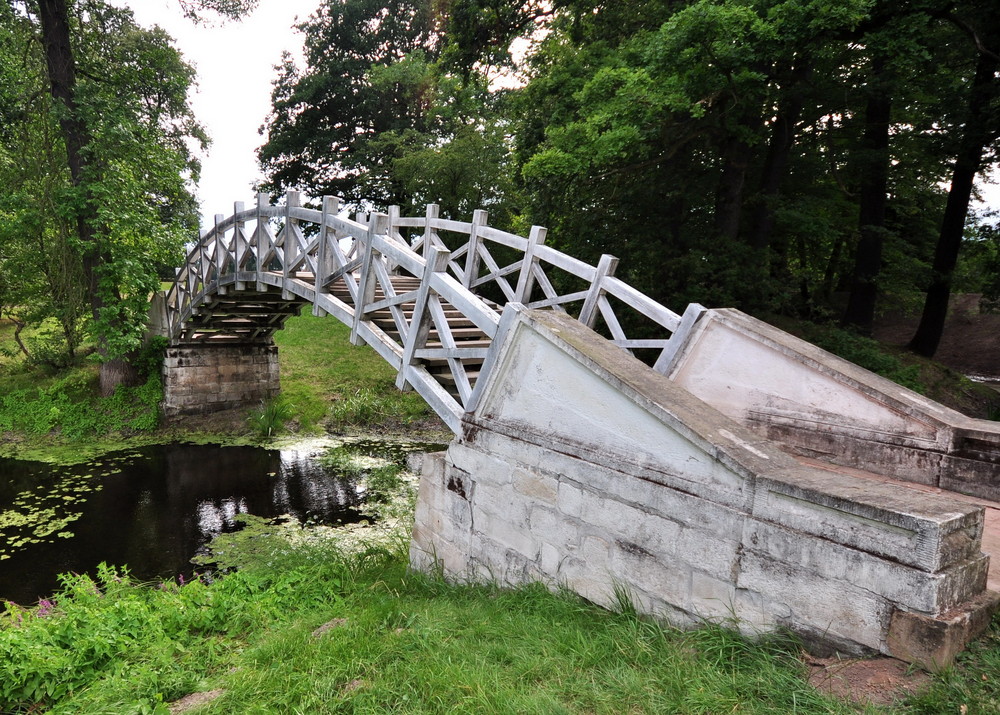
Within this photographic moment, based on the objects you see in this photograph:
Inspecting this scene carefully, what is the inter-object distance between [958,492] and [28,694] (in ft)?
21.4

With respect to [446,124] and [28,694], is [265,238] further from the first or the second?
[446,124]

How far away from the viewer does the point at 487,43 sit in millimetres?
12805

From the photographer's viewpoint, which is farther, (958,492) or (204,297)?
(204,297)

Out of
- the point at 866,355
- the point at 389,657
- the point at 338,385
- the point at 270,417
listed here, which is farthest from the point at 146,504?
the point at 866,355

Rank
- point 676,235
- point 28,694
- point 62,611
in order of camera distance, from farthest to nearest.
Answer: point 676,235
point 62,611
point 28,694

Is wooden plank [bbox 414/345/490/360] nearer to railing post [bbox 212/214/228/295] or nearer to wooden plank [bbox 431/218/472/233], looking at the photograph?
wooden plank [bbox 431/218/472/233]

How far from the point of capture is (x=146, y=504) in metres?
10.1

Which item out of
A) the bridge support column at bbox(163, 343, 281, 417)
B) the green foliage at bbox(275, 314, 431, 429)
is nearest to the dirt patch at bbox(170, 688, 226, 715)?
the green foliage at bbox(275, 314, 431, 429)

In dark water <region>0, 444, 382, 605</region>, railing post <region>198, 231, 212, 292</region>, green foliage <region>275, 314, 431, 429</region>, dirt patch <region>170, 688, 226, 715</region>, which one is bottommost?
dark water <region>0, 444, 382, 605</region>

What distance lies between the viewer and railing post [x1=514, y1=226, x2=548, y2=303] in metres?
8.23

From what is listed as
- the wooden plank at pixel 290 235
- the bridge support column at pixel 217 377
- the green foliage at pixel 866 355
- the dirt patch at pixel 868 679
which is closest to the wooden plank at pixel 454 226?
the wooden plank at pixel 290 235

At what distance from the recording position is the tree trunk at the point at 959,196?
9836 mm

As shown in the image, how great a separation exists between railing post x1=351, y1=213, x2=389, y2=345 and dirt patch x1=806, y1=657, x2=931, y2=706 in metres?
6.09

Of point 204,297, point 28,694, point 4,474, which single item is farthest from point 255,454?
point 28,694
